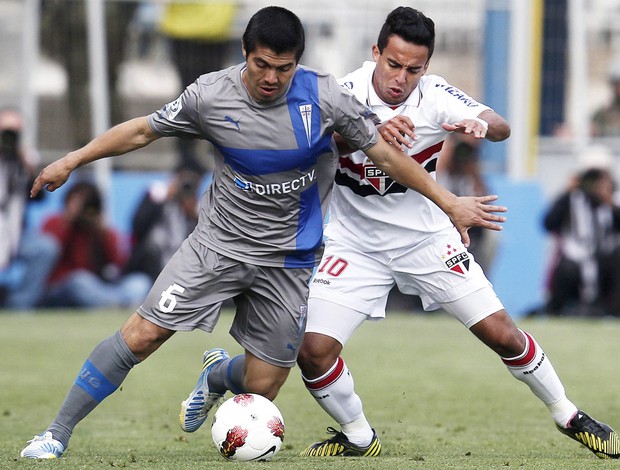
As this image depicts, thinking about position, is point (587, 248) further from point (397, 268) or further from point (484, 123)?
point (484, 123)

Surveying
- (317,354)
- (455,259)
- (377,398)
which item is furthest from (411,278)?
(377,398)

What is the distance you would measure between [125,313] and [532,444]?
10.1 metres

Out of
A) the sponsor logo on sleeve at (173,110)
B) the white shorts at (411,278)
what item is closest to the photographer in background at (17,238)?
the white shorts at (411,278)

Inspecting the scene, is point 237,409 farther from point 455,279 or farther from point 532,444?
point 532,444

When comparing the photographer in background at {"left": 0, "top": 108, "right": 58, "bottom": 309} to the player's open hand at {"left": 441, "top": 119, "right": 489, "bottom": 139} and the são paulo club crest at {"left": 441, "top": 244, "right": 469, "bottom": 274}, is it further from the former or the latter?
the player's open hand at {"left": 441, "top": 119, "right": 489, "bottom": 139}

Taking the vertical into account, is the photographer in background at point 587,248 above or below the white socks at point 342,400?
below

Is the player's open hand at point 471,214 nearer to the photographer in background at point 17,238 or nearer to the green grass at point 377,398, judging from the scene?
the green grass at point 377,398

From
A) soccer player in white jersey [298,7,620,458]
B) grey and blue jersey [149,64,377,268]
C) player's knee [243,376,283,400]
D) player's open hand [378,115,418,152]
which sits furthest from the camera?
soccer player in white jersey [298,7,620,458]

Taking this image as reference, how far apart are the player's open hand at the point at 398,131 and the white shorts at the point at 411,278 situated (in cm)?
86

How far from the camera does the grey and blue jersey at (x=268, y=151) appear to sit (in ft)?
22.2

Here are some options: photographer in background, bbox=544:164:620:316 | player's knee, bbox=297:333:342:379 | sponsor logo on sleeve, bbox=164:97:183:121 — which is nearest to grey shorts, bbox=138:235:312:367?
player's knee, bbox=297:333:342:379

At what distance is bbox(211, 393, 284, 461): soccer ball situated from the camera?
666 cm

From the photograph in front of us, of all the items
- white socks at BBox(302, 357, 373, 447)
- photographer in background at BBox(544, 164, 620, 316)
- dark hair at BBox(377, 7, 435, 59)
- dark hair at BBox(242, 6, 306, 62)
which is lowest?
photographer in background at BBox(544, 164, 620, 316)

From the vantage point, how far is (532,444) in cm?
795
